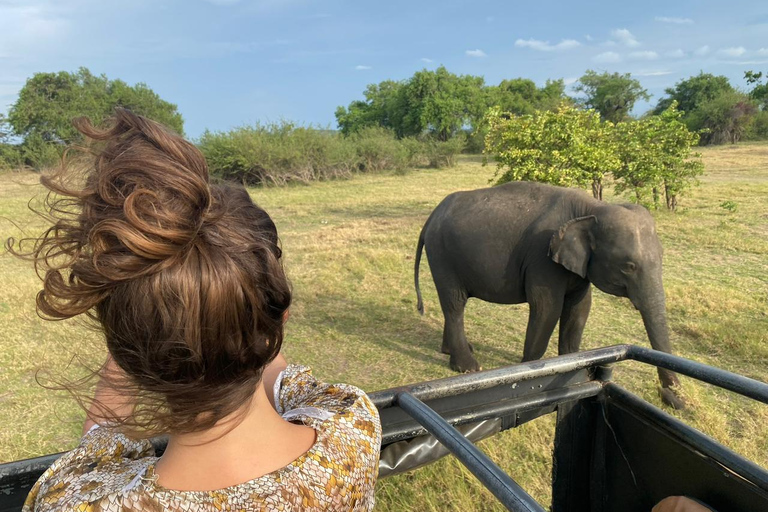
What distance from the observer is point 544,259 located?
3.91m

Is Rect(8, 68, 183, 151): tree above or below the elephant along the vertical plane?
above

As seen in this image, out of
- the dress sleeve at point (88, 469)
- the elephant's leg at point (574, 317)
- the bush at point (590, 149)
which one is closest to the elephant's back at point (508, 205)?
the elephant's leg at point (574, 317)

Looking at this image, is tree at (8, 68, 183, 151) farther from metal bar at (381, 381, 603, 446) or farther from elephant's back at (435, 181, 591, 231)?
metal bar at (381, 381, 603, 446)

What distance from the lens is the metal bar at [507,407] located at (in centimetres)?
133

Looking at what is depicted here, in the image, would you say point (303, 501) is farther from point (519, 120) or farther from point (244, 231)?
point (519, 120)

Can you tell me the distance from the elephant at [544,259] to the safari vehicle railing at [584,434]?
208 cm

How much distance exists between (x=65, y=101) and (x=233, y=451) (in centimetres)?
3345

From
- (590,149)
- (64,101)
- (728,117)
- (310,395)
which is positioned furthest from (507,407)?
(728,117)

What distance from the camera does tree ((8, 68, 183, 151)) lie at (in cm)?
2594

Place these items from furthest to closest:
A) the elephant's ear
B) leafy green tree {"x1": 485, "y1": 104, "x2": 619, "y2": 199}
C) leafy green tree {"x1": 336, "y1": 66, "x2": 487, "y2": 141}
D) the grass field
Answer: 1. leafy green tree {"x1": 336, "y1": 66, "x2": 487, "y2": 141}
2. leafy green tree {"x1": 485, "y1": 104, "x2": 619, "y2": 199}
3. the elephant's ear
4. the grass field

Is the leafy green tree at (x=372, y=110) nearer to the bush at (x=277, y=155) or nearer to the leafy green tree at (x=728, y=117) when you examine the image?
the bush at (x=277, y=155)

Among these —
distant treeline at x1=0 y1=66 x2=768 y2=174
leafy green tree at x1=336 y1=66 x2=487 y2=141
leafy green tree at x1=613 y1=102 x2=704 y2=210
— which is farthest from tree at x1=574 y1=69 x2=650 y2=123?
leafy green tree at x1=613 y1=102 x2=704 y2=210

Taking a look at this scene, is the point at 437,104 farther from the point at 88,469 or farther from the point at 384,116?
the point at 88,469

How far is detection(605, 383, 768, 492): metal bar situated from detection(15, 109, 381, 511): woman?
A: 0.91 m
